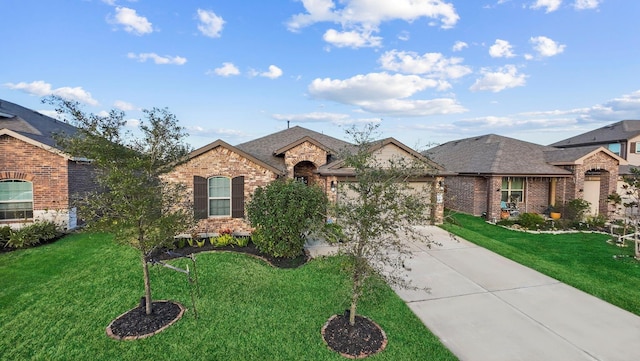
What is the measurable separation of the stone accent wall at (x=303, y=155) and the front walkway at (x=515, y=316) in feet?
25.8

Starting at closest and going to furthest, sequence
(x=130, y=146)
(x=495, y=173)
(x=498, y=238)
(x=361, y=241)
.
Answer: (x=361, y=241), (x=130, y=146), (x=498, y=238), (x=495, y=173)

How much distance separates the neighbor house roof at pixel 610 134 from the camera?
91.9 feet

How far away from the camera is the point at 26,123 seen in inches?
539

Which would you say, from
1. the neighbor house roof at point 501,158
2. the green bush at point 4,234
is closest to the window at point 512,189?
the neighbor house roof at point 501,158

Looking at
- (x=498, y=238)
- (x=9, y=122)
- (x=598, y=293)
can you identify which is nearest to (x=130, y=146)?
(x=598, y=293)

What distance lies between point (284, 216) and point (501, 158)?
13.9 meters

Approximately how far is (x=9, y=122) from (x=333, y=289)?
678 inches

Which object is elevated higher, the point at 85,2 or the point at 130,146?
the point at 85,2

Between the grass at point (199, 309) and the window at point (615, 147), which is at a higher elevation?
the window at point (615, 147)

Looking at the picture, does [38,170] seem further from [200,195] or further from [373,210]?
[373,210]

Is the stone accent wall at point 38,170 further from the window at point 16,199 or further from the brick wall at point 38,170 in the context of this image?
the window at point 16,199

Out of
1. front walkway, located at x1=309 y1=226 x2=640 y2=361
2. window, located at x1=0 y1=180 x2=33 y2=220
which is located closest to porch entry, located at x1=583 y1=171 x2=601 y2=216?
front walkway, located at x1=309 y1=226 x2=640 y2=361

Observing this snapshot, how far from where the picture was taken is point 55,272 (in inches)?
305

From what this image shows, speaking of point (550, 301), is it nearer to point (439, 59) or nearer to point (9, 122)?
point (439, 59)
